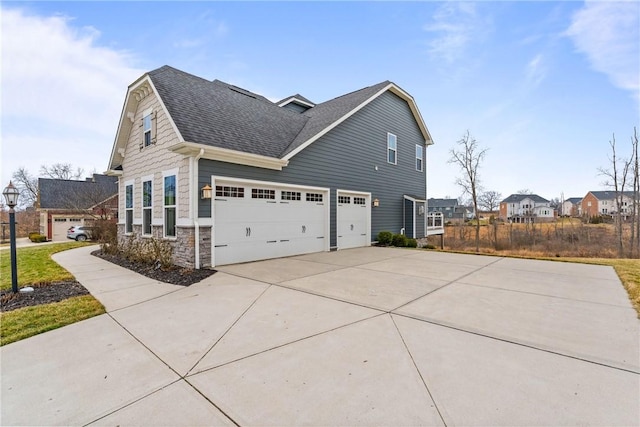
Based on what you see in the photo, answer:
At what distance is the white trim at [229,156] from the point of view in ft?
23.4

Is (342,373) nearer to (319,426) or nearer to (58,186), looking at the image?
(319,426)

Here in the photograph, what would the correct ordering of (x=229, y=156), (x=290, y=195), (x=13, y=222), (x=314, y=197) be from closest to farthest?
(x=13, y=222) → (x=229, y=156) → (x=290, y=195) → (x=314, y=197)

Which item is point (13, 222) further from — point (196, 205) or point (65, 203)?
point (65, 203)

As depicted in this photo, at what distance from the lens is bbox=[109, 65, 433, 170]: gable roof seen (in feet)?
25.7

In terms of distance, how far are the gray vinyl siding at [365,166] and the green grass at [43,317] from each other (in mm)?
3254

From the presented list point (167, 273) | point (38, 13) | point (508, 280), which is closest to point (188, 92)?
point (38, 13)

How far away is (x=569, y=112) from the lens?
13.5 m

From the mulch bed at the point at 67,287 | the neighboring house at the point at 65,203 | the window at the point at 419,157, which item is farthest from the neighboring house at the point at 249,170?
the neighboring house at the point at 65,203

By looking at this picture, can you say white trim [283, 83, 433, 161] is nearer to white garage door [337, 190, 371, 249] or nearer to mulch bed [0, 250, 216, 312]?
white garage door [337, 190, 371, 249]

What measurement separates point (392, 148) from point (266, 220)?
8.37 m

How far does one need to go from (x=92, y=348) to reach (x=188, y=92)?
26.6 ft

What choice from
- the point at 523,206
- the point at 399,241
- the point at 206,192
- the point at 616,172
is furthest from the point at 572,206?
the point at 206,192

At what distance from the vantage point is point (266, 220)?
9094mm

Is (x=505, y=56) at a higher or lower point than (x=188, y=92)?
higher
